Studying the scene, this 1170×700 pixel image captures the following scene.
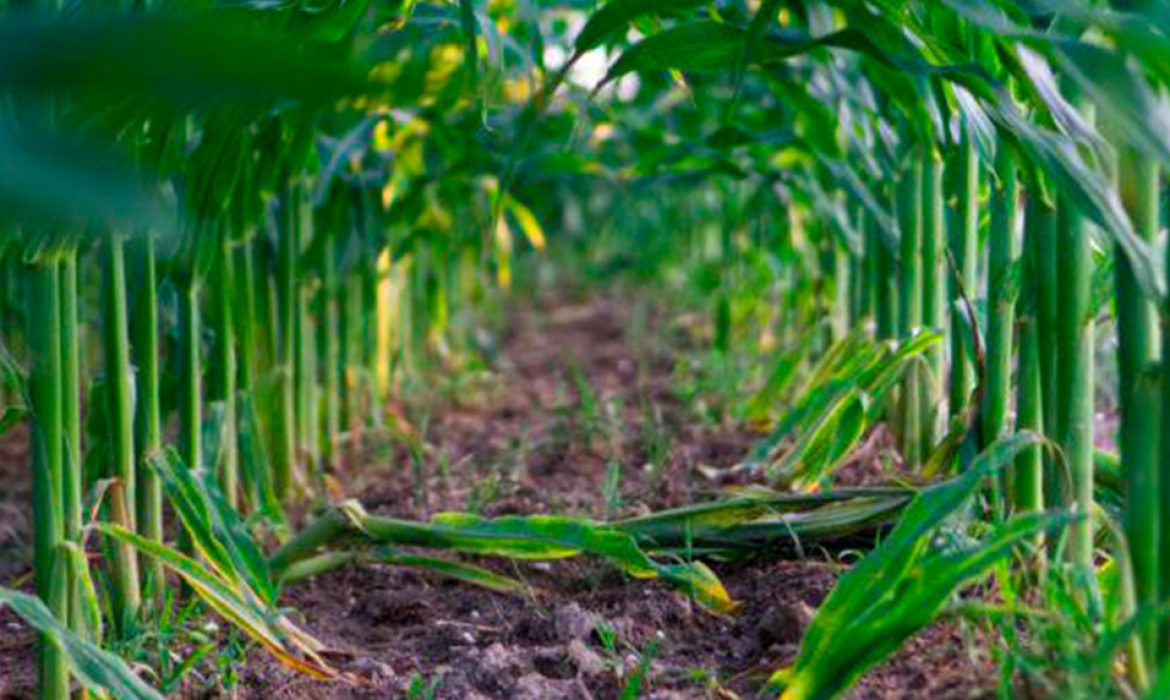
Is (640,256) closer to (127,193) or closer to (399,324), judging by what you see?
(399,324)

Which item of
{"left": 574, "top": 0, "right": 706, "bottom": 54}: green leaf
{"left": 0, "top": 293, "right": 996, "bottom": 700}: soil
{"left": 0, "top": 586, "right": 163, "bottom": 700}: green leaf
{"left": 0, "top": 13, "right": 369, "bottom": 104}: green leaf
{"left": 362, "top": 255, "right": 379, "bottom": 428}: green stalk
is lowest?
{"left": 0, "top": 293, "right": 996, "bottom": 700}: soil

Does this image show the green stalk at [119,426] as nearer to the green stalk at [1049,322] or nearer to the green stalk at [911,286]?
the green stalk at [1049,322]

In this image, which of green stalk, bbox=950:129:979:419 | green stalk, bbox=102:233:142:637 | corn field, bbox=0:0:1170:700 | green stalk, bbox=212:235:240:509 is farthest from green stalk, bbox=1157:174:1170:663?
green stalk, bbox=212:235:240:509

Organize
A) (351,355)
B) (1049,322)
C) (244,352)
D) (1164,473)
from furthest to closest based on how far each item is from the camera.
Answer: (351,355) → (244,352) → (1049,322) → (1164,473)

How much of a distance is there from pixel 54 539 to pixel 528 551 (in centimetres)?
63

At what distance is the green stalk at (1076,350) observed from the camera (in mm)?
1531

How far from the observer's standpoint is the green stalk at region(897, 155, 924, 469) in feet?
8.07

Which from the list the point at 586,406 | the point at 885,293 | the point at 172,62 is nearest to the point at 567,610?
the point at 885,293

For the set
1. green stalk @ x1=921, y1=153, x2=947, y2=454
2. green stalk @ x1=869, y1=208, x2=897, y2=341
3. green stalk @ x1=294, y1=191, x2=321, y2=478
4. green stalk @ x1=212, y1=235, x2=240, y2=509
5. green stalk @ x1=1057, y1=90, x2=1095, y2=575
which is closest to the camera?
green stalk @ x1=1057, y1=90, x2=1095, y2=575

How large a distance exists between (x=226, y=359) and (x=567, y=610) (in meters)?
0.77

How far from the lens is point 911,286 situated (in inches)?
100.0

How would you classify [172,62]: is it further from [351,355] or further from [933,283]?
[351,355]

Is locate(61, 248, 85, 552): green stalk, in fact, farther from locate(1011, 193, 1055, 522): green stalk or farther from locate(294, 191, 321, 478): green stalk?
locate(294, 191, 321, 478): green stalk

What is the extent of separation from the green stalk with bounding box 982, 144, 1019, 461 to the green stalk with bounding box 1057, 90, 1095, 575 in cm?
29
